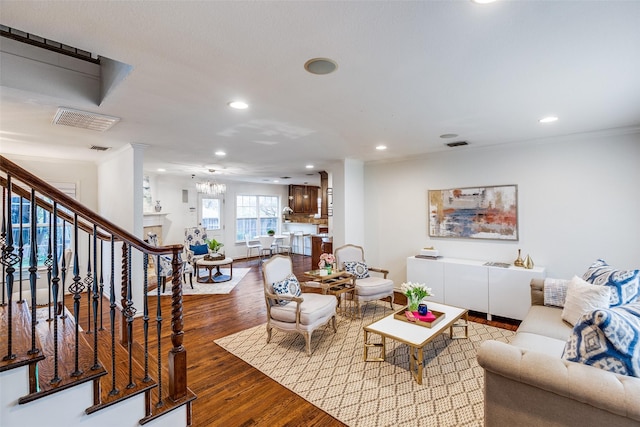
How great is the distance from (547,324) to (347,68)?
287cm

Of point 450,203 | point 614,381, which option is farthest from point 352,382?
point 450,203

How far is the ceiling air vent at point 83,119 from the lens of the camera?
2.72 metres

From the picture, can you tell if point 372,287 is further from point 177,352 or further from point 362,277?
point 177,352

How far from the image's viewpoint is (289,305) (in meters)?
3.42

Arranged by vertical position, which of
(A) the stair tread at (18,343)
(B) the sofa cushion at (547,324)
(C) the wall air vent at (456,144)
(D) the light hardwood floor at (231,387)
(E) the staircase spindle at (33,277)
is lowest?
(D) the light hardwood floor at (231,387)

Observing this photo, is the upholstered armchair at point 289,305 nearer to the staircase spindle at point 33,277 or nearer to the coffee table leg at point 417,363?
the coffee table leg at point 417,363

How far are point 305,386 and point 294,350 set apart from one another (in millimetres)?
707

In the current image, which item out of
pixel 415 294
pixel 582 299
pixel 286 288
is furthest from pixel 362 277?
pixel 582 299

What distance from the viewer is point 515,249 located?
4.22 meters

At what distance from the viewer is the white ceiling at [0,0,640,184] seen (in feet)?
4.55

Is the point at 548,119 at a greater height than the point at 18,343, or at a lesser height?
greater

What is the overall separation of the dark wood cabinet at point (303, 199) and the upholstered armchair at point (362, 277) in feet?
17.8

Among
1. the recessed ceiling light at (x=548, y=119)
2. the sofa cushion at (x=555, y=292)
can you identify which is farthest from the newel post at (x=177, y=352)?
Result: the recessed ceiling light at (x=548, y=119)

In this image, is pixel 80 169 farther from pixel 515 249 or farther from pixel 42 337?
pixel 515 249
